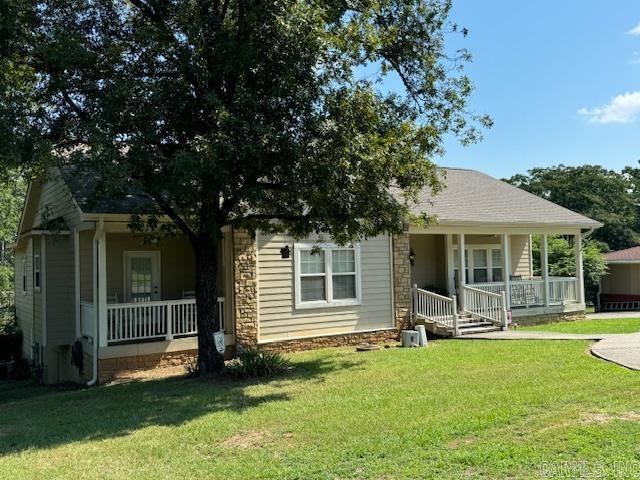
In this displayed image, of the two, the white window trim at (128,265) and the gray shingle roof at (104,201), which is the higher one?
the gray shingle roof at (104,201)

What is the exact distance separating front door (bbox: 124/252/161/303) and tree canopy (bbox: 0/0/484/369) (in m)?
4.38

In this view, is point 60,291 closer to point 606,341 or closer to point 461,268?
point 461,268

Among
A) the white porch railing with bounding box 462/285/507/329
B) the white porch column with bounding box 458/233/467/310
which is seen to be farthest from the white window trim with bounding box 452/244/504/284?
the white porch railing with bounding box 462/285/507/329

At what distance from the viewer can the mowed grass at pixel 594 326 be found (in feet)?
52.5

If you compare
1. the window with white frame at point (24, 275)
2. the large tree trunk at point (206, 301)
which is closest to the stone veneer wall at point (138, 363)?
the large tree trunk at point (206, 301)

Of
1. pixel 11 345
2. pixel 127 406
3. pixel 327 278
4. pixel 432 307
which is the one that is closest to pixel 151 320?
pixel 127 406

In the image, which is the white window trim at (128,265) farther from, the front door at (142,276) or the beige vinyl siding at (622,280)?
the beige vinyl siding at (622,280)

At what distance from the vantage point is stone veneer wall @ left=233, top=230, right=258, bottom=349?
13.2 m

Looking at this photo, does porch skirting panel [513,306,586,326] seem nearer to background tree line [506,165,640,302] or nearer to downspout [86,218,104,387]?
downspout [86,218,104,387]

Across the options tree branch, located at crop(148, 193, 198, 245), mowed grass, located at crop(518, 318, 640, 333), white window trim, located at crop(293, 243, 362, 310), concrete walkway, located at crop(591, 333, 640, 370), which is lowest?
mowed grass, located at crop(518, 318, 640, 333)

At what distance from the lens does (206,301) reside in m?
11.0

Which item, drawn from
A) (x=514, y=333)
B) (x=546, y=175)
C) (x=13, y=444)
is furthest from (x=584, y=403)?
(x=546, y=175)

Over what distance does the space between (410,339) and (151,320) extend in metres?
6.13

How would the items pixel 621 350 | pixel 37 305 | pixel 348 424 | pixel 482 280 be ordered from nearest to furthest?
pixel 348 424, pixel 621 350, pixel 37 305, pixel 482 280
